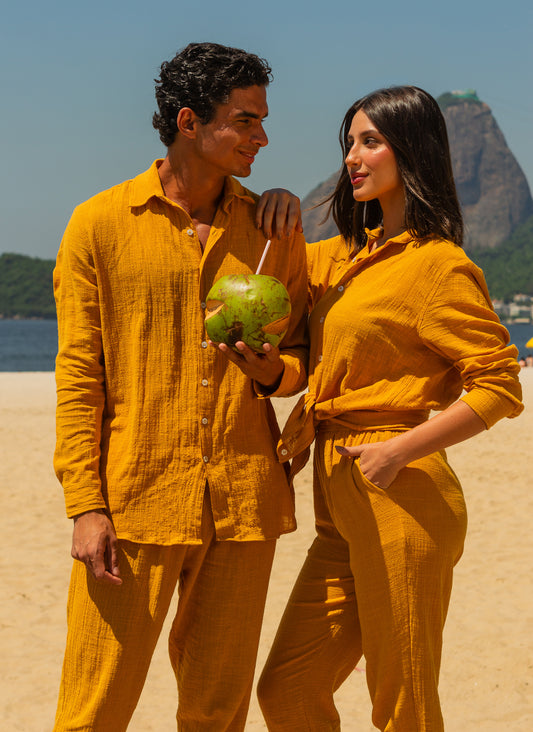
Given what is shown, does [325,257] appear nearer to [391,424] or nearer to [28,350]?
[391,424]

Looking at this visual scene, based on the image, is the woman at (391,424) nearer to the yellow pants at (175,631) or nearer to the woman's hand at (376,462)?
the woman's hand at (376,462)

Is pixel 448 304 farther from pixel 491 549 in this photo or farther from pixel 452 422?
pixel 491 549

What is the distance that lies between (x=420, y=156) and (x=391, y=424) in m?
0.87

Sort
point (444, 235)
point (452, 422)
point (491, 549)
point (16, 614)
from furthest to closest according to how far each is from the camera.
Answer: point (491, 549), point (16, 614), point (444, 235), point (452, 422)

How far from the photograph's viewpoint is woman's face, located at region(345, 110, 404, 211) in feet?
9.37

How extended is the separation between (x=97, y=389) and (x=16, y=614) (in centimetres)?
478

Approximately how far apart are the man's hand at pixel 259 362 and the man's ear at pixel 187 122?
2.38 ft

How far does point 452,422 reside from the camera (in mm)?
2609

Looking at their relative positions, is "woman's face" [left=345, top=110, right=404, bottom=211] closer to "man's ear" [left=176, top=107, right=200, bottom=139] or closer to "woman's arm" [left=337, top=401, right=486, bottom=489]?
"man's ear" [left=176, top=107, right=200, bottom=139]

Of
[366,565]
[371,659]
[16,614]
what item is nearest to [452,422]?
[366,565]

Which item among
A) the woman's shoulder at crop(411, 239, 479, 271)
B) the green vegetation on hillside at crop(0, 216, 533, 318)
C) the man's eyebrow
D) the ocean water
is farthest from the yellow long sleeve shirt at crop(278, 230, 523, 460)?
the green vegetation on hillside at crop(0, 216, 533, 318)

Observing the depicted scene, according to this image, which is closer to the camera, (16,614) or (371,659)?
(371,659)

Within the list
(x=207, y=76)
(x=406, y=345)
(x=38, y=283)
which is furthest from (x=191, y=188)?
(x=38, y=283)

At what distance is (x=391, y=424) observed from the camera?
2775 mm
